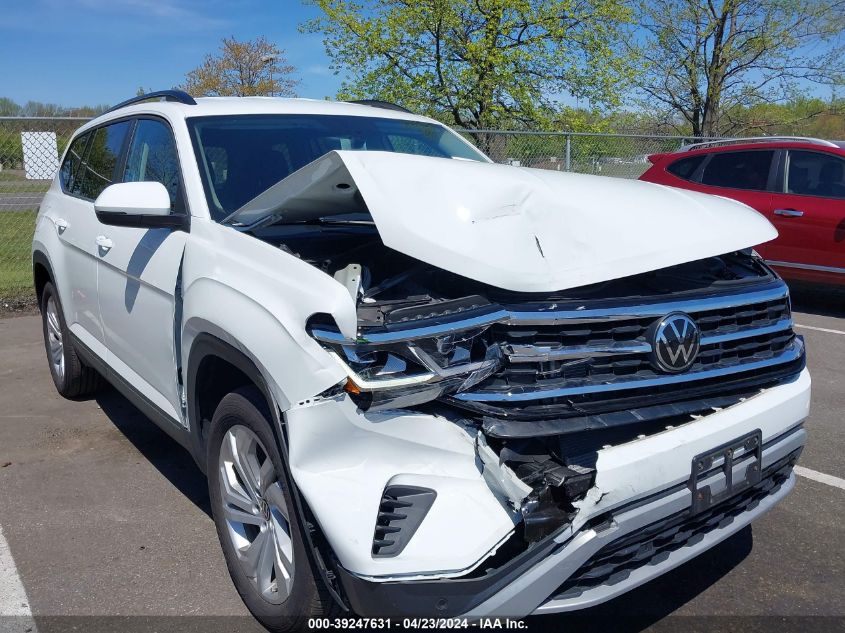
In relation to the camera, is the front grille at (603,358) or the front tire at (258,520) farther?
the front tire at (258,520)

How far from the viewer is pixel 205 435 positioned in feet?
9.98

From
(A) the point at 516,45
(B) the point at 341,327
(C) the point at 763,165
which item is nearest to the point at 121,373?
(B) the point at 341,327

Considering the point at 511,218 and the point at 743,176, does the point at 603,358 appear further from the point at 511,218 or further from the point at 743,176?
the point at 743,176

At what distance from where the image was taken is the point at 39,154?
9.69 meters

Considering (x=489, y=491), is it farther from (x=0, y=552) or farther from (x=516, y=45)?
(x=516, y=45)

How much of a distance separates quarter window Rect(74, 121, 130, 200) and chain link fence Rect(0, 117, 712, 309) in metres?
3.00

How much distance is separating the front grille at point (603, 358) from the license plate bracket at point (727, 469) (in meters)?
0.19

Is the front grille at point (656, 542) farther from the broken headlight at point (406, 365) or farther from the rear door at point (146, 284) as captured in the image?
the rear door at point (146, 284)

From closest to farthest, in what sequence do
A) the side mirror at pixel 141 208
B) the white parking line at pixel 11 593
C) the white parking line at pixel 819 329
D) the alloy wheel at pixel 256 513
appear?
the alloy wheel at pixel 256 513 < the white parking line at pixel 11 593 < the side mirror at pixel 141 208 < the white parking line at pixel 819 329

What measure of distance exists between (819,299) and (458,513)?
8.38 metres

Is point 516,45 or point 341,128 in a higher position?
point 516,45

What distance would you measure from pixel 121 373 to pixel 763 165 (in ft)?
23.4

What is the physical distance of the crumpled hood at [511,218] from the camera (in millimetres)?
2301

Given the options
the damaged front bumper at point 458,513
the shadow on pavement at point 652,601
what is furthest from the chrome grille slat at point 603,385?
the shadow on pavement at point 652,601
